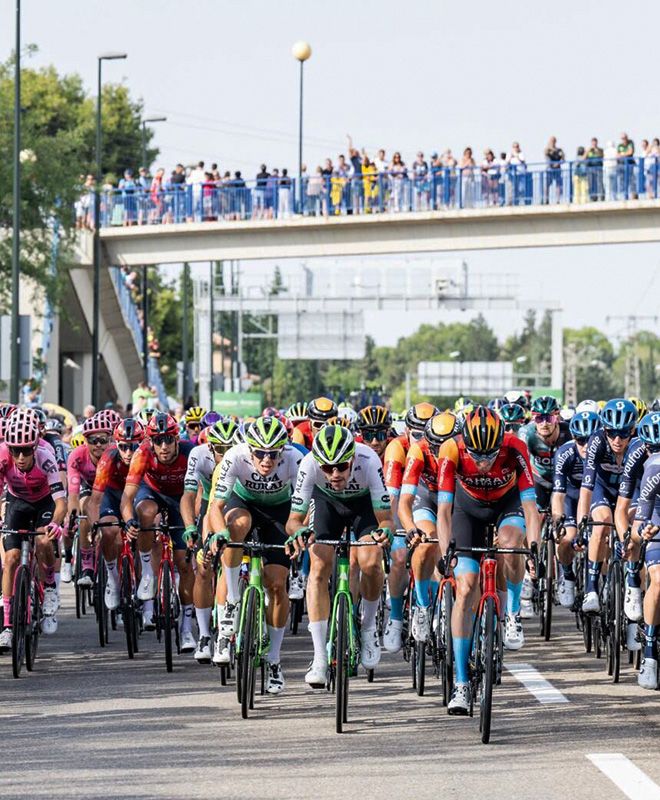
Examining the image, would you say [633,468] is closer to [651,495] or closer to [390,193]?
[651,495]

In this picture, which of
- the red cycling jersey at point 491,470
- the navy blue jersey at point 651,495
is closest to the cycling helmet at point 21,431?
the red cycling jersey at point 491,470

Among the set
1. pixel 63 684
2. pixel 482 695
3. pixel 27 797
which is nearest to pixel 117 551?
pixel 63 684

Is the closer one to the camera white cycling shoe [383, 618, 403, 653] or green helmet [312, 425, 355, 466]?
green helmet [312, 425, 355, 466]

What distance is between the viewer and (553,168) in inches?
1465

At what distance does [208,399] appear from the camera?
55125 mm

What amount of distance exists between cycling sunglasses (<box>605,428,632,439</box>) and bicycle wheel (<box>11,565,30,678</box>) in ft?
13.6

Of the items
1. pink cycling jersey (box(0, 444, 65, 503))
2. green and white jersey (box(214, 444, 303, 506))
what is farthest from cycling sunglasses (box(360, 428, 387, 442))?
green and white jersey (box(214, 444, 303, 506))

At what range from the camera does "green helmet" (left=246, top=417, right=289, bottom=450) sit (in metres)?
11.0

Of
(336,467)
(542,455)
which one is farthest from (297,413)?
(336,467)

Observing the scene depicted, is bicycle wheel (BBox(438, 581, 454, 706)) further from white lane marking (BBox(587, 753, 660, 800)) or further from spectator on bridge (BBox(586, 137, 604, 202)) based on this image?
spectator on bridge (BBox(586, 137, 604, 202))

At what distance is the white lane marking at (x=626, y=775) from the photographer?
795 cm

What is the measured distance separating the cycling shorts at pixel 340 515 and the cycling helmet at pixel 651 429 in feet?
5.37

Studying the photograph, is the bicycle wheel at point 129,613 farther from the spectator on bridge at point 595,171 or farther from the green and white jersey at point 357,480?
the spectator on bridge at point 595,171

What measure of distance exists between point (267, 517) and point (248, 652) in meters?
1.15
